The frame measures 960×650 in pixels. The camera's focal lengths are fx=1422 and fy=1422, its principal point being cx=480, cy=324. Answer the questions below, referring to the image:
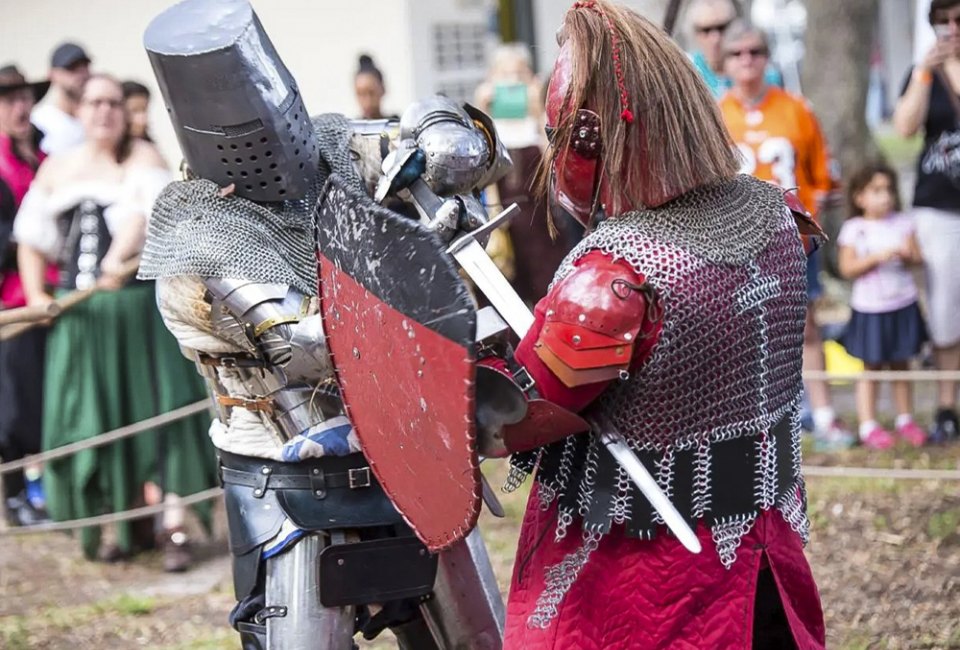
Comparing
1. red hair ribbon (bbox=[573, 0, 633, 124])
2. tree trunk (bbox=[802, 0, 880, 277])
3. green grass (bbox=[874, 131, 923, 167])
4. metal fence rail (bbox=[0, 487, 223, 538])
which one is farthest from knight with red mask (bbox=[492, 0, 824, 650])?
green grass (bbox=[874, 131, 923, 167])

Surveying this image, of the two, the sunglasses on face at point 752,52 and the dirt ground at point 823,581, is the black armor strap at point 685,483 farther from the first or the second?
the sunglasses on face at point 752,52

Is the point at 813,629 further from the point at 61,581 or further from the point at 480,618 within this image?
the point at 61,581

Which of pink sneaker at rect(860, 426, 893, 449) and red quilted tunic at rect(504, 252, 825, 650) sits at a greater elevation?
red quilted tunic at rect(504, 252, 825, 650)

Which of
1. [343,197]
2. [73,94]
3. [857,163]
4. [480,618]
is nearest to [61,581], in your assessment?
[73,94]

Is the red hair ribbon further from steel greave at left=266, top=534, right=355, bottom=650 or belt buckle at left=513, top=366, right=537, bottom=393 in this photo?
steel greave at left=266, top=534, right=355, bottom=650

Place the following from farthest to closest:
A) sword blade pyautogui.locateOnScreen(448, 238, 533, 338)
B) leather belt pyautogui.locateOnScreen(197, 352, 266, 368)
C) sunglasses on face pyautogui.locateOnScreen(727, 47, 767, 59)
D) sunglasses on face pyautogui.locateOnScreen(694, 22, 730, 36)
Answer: sunglasses on face pyautogui.locateOnScreen(694, 22, 730, 36), sunglasses on face pyautogui.locateOnScreen(727, 47, 767, 59), leather belt pyautogui.locateOnScreen(197, 352, 266, 368), sword blade pyautogui.locateOnScreen(448, 238, 533, 338)

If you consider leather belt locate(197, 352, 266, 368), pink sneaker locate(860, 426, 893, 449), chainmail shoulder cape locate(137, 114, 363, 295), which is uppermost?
chainmail shoulder cape locate(137, 114, 363, 295)

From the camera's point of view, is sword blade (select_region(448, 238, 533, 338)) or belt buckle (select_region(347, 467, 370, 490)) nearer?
sword blade (select_region(448, 238, 533, 338))

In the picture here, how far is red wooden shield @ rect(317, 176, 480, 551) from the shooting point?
219cm

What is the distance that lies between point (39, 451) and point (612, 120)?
15.8ft

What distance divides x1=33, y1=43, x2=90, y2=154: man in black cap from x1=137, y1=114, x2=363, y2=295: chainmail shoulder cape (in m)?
4.15

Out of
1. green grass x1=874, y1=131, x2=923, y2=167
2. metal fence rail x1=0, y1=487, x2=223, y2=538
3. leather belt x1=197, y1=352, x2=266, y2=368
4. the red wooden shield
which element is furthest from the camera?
green grass x1=874, y1=131, x2=923, y2=167

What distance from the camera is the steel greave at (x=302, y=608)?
3029mm

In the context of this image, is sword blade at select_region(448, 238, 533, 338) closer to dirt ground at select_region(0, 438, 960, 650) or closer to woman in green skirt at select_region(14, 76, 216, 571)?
dirt ground at select_region(0, 438, 960, 650)
